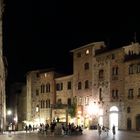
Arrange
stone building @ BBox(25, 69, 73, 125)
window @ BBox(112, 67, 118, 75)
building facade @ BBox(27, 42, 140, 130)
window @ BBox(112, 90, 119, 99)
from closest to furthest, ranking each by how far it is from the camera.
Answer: building facade @ BBox(27, 42, 140, 130), window @ BBox(112, 90, 119, 99), window @ BBox(112, 67, 118, 75), stone building @ BBox(25, 69, 73, 125)

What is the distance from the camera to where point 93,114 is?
70.3 m

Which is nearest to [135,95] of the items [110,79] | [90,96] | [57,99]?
[110,79]

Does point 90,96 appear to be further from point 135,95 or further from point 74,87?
point 135,95

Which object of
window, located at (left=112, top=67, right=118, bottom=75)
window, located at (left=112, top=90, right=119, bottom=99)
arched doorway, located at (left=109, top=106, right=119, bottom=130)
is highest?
window, located at (left=112, top=67, right=118, bottom=75)

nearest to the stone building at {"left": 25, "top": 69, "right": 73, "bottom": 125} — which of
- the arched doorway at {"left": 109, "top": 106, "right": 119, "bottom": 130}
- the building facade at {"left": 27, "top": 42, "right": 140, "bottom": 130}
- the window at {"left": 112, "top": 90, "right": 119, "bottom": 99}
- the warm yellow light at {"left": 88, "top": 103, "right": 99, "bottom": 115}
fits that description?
the building facade at {"left": 27, "top": 42, "right": 140, "bottom": 130}

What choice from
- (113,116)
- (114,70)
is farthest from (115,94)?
(114,70)

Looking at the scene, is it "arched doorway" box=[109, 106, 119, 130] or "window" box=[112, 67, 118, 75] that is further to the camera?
"window" box=[112, 67, 118, 75]

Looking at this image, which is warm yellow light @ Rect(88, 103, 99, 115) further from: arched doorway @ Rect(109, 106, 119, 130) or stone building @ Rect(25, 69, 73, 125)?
stone building @ Rect(25, 69, 73, 125)

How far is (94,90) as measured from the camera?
71.0 m

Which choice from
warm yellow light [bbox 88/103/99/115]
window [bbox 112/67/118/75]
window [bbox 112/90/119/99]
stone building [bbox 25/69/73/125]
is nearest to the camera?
window [bbox 112/90/119/99]

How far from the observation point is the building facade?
63.5 meters

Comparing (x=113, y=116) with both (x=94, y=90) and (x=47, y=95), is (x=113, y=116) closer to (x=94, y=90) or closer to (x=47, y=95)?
(x=94, y=90)

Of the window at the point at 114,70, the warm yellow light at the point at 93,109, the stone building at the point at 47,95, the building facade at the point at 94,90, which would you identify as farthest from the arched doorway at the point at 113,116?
the stone building at the point at 47,95

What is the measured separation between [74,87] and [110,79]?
10228 mm
